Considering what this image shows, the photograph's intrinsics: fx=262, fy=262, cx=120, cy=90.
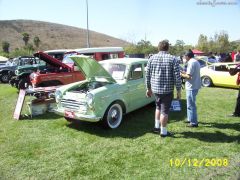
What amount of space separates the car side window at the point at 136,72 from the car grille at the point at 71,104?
153cm

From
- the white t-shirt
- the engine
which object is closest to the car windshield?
the engine

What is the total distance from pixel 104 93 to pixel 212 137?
7.87 feet

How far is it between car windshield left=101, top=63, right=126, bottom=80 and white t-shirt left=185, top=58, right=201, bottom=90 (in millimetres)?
1697

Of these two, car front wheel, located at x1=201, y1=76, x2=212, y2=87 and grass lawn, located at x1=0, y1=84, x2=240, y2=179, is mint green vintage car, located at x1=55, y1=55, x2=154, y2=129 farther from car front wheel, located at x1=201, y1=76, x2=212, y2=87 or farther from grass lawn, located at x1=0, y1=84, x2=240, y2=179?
car front wheel, located at x1=201, y1=76, x2=212, y2=87

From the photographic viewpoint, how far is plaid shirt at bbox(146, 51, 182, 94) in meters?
5.01

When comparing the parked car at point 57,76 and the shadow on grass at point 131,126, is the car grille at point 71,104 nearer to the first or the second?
the shadow on grass at point 131,126

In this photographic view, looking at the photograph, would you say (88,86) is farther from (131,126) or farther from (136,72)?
(131,126)

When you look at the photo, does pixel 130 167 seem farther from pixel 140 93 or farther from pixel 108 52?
pixel 108 52

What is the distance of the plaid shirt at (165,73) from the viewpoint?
501 cm

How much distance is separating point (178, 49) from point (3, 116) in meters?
52.9

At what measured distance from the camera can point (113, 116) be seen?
602cm

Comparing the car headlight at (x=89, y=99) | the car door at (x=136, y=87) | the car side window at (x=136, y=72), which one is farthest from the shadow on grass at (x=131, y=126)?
the car side window at (x=136, y=72)

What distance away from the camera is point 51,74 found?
33.9ft

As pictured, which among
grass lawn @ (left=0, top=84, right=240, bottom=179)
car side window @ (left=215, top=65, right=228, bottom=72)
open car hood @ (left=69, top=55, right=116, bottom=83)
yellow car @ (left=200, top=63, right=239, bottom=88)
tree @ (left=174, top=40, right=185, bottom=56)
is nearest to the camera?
grass lawn @ (left=0, top=84, right=240, bottom=179)
